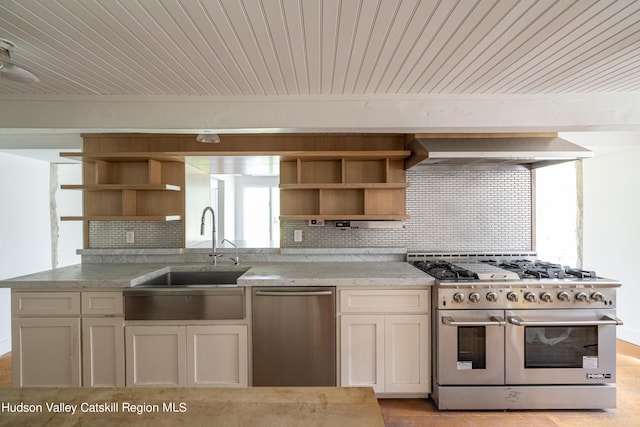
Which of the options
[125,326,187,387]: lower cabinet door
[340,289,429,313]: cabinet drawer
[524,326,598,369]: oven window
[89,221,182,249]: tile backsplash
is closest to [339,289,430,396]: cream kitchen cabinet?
[340,289,429,313]: cabinet drawer

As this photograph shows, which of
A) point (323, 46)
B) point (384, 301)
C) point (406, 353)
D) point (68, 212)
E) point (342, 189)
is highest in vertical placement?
point (323, 46)

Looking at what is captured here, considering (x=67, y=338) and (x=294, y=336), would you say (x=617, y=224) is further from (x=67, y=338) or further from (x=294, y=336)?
(x=67, y=338)

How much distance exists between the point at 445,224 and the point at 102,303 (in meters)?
2.95

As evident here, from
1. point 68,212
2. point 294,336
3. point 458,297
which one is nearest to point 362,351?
point 294,336

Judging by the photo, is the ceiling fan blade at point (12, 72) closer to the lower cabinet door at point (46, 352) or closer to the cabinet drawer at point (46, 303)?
the cabinet drawer at point (46, 303)

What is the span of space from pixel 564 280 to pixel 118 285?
3.19m

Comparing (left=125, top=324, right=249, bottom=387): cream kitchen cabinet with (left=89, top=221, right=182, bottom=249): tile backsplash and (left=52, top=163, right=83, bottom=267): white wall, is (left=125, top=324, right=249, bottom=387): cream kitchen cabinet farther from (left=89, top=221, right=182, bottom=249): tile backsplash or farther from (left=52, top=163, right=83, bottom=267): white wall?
(left=52, top=163, right=83, bottom=267): white wall

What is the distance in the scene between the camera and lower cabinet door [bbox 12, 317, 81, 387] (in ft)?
7.29

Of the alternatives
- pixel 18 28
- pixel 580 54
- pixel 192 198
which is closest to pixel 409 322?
pixel 580 54

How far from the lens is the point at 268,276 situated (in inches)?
93.7

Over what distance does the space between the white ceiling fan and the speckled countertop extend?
1344 mm

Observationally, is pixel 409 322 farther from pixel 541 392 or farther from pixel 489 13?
pixel 489 13

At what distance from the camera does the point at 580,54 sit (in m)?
1.62

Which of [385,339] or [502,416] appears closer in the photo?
[502,416]
